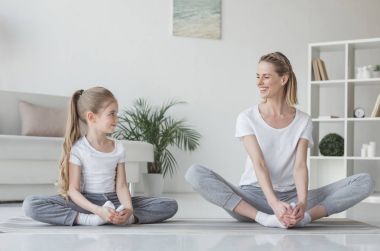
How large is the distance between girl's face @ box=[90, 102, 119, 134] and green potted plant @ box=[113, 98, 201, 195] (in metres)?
3.31

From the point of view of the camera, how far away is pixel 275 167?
3074 mm

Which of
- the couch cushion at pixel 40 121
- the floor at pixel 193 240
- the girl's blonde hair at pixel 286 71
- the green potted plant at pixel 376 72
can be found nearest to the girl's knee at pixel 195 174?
the floor at pixel 193 240

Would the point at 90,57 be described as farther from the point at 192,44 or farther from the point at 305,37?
the point at 305,37

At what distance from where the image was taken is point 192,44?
275 inches

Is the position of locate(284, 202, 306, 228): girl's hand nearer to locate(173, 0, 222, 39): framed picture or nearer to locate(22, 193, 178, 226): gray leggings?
locate(22, 193, 178, 226): gray leggings

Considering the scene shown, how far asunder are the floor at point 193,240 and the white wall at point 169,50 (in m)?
4.02

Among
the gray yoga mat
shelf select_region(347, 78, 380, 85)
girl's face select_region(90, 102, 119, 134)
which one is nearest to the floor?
the gray yoga mat

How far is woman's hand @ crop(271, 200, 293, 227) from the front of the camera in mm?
2766

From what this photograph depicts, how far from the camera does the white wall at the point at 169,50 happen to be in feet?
21.2

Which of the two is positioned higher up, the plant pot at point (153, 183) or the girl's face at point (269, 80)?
the girl's face at point (269, 80)

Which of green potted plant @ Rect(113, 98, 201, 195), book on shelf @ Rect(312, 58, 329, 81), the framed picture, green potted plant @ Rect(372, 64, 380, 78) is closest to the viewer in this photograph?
green potted plant @ Rect(372, 64, 380, 78)

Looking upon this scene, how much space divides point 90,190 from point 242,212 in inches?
27.0

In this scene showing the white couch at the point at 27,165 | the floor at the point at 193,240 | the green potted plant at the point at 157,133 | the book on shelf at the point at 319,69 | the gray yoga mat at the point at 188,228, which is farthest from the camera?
the green potted plant at the point at 157,133

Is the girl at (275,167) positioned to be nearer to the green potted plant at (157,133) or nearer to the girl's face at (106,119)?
the girl's face at (106,119)
